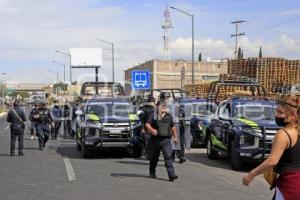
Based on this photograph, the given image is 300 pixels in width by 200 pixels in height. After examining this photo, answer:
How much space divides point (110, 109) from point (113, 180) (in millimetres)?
6039

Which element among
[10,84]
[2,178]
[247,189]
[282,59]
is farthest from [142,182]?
[10,84]

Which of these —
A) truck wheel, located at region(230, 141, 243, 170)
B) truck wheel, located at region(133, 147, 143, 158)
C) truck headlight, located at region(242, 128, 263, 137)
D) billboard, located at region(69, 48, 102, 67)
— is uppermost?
billboard, located at region(69, 48, 102, 67)

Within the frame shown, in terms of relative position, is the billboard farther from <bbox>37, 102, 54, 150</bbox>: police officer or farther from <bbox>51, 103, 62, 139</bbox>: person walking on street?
<bbox>37, 102, 54, 150</bbox>: police officer

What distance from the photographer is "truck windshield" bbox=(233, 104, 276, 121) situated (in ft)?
48.1

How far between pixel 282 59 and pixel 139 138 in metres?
14.6

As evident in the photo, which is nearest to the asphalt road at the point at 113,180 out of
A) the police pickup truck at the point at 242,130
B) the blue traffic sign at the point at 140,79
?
the police pickup truck at the point at 242,130

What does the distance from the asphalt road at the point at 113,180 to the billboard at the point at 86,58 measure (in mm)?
62759

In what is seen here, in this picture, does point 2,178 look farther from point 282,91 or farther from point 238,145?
point 282,91

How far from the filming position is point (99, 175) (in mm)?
12461

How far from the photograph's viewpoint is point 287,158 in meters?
5.15

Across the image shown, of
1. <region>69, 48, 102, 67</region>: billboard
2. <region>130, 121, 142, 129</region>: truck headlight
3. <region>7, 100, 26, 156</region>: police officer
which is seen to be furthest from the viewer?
<region>69, 48, 102, 67</region>: billboard

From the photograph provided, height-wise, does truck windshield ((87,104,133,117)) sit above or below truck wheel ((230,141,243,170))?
above

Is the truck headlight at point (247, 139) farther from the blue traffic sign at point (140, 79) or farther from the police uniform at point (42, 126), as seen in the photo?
the blue traffic sign at point (140, 79)

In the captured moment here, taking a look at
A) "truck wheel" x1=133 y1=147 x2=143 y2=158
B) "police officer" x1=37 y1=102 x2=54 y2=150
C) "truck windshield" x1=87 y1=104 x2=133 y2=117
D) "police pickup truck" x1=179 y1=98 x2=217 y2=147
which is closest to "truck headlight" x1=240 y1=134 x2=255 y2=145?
"truck wheel" x1=133 y1=147 x2=143 y2=158
